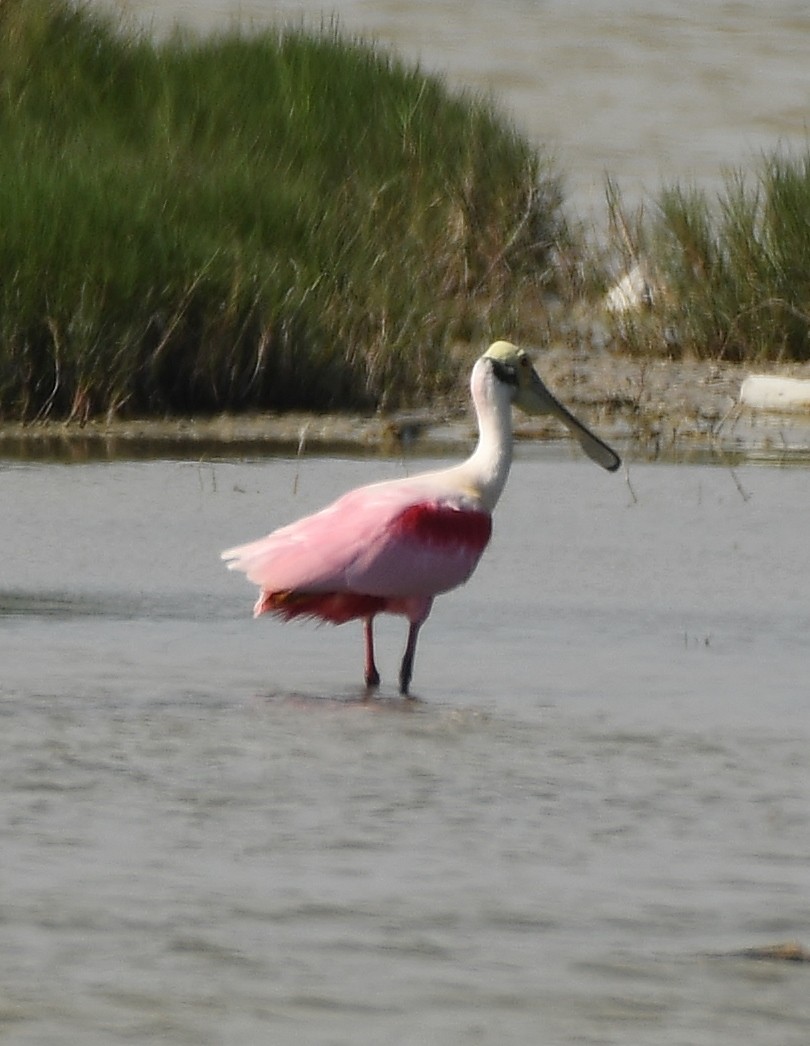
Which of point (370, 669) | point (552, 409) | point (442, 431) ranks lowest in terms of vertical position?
point (442, 431)

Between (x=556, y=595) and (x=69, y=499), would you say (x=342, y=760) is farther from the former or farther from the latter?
(x=69, y=499)

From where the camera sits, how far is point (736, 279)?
15688 mm

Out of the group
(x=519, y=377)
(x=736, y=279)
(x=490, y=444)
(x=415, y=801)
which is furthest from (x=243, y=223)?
(x=415, y=801)

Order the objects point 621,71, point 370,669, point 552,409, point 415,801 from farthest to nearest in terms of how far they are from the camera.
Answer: point 621,71
point 552,409
point 370,669
point 415,801

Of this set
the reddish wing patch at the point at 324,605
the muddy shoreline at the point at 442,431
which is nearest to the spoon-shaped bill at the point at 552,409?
the reddish wing patch at the point at 324,605

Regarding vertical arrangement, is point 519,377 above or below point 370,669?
above

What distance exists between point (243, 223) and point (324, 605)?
24.8 ft

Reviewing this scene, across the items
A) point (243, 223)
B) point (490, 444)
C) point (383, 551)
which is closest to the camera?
point (383, 551)

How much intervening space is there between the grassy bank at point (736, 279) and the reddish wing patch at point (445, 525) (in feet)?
28.5

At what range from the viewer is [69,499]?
9797mm

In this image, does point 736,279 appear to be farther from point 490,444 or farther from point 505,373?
point 490,444

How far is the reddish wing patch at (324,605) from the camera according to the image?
6.70m

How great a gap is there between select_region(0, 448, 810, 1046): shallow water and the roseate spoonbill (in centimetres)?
16

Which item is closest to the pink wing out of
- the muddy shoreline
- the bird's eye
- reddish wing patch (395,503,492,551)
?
reddish wing patch (395,503,492,551)
